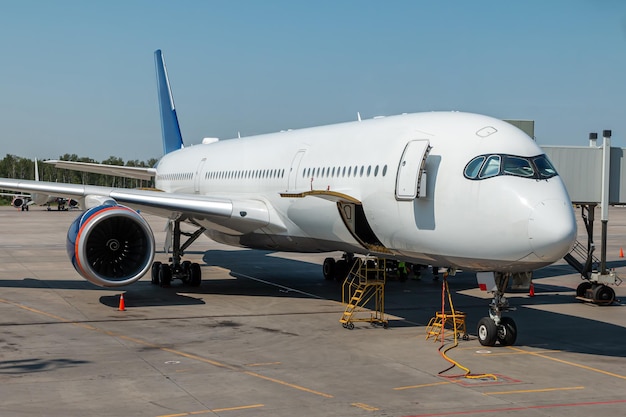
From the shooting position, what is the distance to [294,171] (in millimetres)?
19531

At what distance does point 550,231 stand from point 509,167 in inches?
62.6

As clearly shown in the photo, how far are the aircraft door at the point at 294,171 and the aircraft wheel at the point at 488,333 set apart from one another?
6.71m

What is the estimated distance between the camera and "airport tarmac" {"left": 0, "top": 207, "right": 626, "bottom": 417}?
32.7 ft

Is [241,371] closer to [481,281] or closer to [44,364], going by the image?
[44,364]

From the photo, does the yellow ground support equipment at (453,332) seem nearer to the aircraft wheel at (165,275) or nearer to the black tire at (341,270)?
the black tire at (341,270)

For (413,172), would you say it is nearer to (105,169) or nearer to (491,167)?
(491,167)

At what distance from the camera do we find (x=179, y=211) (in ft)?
65.3

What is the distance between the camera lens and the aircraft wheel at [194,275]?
22672 mm

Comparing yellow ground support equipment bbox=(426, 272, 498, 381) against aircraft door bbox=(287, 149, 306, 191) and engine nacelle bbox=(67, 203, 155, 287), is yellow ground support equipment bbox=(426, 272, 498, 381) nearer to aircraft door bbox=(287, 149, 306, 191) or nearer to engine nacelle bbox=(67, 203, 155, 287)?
aircraft door bbox=(287, 149, 306, 191)

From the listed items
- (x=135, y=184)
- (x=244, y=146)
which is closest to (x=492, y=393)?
(x=244, y=146)

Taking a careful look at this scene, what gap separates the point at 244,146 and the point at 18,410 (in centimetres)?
1574

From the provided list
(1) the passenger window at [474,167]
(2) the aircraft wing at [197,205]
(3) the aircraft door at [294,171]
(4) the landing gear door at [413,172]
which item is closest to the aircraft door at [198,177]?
(2) the aircraft wing at [197,205]

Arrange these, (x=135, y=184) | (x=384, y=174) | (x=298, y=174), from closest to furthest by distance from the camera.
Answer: (x=384, y=174) < (x=298, y=174) < (x=135, y=184)

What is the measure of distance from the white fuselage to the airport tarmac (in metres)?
1.72
